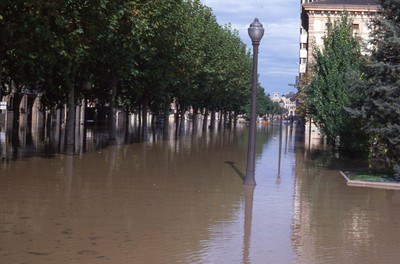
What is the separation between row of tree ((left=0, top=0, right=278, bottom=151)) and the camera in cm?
2127

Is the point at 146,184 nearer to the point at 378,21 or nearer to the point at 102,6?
the point at 102,6

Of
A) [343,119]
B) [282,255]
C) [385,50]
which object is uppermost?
[385,50]

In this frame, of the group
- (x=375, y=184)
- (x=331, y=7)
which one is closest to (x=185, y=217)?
(x=375, y=184)

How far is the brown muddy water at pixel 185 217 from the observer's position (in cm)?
915

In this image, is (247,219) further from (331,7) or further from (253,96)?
(331,7)

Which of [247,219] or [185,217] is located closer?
[185,217]

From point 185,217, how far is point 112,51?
21.7 m

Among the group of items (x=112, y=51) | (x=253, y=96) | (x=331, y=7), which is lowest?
(x=253, y=96)

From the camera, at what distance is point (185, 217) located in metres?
12.2

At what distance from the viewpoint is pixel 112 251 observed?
9.00 meters

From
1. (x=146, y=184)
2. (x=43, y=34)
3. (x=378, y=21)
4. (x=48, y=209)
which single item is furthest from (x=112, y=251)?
(x=378, y=21)

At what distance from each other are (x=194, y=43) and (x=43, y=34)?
26.0 meters

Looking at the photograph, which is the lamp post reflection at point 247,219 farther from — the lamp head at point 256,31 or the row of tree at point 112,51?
the row of tree at point 112,51

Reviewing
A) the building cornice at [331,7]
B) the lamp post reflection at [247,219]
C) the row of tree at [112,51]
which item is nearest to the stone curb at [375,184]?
the lamp post reflection at [247,219]
